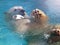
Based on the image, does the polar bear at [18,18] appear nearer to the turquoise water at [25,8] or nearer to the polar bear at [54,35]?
the turquoise water at [25,8]

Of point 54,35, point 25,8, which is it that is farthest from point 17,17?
point 54,35

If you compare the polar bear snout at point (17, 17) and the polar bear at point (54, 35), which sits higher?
the polar bear snout at point (17, 17)

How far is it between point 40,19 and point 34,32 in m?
0.14

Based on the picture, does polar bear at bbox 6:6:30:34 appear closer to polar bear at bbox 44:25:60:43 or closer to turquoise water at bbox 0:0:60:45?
turquoise water at bbox 0:0:60:45

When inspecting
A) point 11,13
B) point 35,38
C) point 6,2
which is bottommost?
point 35,38

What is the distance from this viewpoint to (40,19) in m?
1.52

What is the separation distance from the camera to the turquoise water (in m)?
1.49

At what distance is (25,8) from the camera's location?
1.54 m

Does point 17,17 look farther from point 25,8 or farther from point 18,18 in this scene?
point 25,8

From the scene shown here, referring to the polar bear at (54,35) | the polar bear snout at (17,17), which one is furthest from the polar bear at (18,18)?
the polar bear at (54,35)

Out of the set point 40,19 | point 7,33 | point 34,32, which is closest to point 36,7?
point 40,19

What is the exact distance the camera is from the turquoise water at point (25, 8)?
1492 millimetres

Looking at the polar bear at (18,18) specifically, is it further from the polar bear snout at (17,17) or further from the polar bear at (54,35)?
the polar bear at (54,35)

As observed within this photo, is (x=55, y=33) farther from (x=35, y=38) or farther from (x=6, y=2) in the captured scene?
(x=6, y=2)
